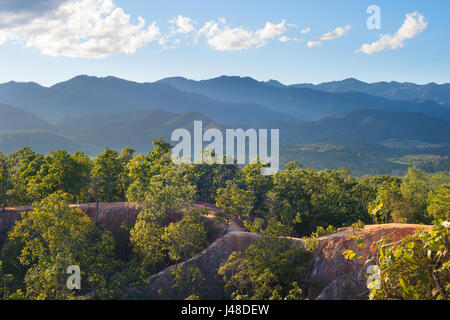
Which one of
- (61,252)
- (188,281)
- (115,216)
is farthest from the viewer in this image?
(115,216)

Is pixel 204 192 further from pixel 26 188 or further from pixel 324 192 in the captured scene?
pixel 26 188

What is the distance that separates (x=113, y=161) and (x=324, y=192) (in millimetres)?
24039

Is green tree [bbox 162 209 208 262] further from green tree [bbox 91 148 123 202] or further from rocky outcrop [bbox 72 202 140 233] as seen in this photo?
green tree [bbox 91 148 123 202]

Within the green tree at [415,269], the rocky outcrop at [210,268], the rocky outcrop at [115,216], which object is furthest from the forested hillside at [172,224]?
the rocky outcrop at [115,216]

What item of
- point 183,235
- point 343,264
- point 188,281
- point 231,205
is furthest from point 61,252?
point 343,264

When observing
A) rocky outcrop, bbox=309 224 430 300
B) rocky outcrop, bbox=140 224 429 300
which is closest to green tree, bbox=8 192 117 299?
rocky outcrop, bbox=140 224 429 300

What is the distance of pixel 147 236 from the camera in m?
25.3

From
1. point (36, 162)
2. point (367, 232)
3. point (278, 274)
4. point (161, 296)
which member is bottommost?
point (161, 296)

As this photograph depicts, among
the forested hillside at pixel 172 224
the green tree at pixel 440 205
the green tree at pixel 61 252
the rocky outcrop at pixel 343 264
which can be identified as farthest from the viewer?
the green tree at pixel 440 205

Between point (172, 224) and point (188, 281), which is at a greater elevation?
point (172, 224)

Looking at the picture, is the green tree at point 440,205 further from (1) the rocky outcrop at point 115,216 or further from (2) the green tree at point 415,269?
(1) the rocky outcrop at point 115,216

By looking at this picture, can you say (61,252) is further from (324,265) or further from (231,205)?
(324,265)
